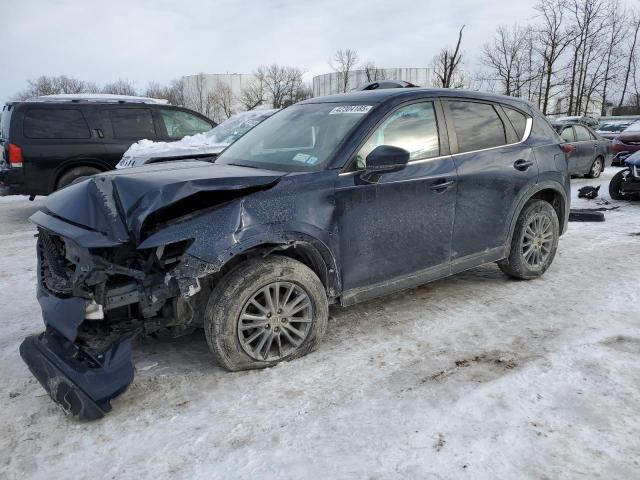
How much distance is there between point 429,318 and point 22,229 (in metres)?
6.87

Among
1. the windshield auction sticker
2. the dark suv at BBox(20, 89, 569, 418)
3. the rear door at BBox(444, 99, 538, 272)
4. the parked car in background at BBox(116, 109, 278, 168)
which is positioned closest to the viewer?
the dark suv at BBox(20, 89, 569, 418)

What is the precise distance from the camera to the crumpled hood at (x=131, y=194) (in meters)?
2.85

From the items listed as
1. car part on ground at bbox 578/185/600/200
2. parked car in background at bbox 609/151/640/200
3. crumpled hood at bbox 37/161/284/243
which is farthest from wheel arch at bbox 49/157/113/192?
parked car in background at bbox 609/151/640/200

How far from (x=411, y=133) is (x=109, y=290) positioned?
7.98 feet

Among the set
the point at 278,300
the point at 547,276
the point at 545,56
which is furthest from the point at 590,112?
the point at 278,300

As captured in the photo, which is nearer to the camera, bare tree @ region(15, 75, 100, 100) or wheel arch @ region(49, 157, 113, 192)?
wheel arch @ region(49, 157, 113, 192)

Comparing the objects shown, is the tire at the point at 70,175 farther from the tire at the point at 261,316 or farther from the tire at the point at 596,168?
the tire at the point at 596,168

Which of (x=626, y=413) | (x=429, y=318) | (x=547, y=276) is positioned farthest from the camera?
(x=547, y=276)

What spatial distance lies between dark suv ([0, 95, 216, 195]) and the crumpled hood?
583cm

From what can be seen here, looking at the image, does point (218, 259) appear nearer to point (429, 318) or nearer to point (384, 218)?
point (384, 218)

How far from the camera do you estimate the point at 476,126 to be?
432 cm

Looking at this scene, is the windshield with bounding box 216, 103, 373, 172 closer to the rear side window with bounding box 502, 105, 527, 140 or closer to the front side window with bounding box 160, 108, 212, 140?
the rear side window with bounding box 502, 105, 527, 140

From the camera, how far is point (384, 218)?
3598mm

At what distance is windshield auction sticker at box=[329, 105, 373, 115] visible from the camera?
3756mm
